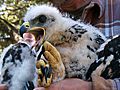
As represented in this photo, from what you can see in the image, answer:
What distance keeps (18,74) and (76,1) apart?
0.35 meters

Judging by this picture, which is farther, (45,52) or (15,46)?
(15,46)

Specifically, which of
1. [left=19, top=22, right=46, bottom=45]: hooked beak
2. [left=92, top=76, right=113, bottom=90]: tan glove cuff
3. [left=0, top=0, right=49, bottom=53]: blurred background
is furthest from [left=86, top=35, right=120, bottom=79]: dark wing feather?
[left=0, top=0, right=49, bottom=53]: blurred background

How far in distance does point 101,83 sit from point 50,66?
15cm

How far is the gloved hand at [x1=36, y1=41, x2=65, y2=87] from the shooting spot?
1.06 meters

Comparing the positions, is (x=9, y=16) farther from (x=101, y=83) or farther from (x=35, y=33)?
(x=101, y=83)

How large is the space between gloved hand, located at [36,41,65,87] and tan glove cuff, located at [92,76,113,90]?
0.10 metres

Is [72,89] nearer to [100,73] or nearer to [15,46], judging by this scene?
[100,73]

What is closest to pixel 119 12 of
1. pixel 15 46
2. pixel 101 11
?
pixel 101 11

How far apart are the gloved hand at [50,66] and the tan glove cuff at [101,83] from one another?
0.34ft

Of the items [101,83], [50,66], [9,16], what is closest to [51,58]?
[50,66]

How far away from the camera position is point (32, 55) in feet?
3.85

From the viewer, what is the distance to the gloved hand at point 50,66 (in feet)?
3.48

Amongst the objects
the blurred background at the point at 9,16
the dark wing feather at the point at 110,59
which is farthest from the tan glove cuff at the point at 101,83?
the blurred background at the point at 9,16

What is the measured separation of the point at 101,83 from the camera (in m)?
1.03
